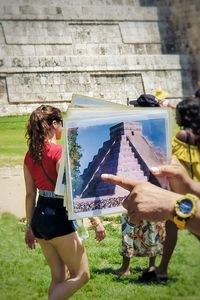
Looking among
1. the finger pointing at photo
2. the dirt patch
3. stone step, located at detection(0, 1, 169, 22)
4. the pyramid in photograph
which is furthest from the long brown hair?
stone step, located at detection(0, 1, 169, 22)

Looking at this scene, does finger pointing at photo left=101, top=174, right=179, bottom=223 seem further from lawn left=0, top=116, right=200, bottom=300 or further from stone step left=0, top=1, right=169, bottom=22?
stone step left=0, top=1, right=169, bottom=22

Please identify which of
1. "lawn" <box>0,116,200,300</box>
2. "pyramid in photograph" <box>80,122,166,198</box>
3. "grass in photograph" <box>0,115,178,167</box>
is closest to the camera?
"pyramid in photograph" <box>80,122,166,198</box>

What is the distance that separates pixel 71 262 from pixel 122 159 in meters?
1.69

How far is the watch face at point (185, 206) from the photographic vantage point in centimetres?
217

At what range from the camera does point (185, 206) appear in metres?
2.18

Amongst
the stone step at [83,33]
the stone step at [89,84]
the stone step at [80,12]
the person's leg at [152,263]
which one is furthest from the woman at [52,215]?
the stone step at [80,12]

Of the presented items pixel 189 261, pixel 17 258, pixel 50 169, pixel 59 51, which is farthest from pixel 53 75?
pixel 189 261

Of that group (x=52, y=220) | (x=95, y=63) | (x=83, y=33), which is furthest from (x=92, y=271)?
(x=83, y=33)

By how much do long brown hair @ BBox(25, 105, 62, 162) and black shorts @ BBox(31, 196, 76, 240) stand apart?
0.31 meters

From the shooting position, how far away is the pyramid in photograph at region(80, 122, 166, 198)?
2.40m

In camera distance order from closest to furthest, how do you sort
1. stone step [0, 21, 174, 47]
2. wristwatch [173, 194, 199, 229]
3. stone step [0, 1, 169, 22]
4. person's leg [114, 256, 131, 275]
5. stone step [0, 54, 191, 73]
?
1. wristwatch [173, 194, 199, 229]
2. person's leg [114, 256, 131, 275]
3. stone step [0, 54, 191, 73]
4. stone step [0, 21, 174, 47]
5. stone step [0, 1, 169, 22]

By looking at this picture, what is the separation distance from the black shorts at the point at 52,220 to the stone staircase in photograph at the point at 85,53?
1566 cm

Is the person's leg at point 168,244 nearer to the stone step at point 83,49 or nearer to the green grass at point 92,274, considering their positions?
the green grass at point 92,274

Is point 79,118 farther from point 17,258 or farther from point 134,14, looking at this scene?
point 134,14
